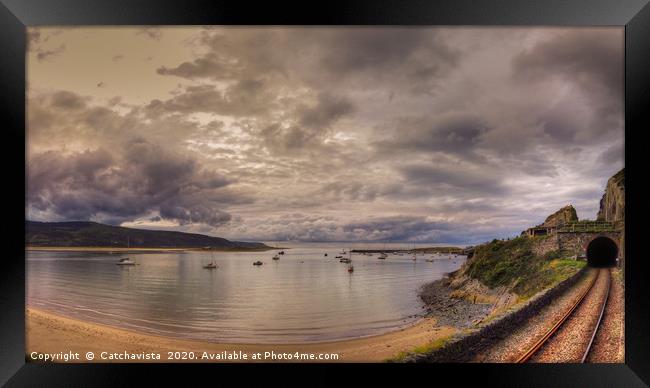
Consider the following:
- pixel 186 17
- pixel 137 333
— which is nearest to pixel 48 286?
pixel 137 333

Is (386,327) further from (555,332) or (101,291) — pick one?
(101,291)

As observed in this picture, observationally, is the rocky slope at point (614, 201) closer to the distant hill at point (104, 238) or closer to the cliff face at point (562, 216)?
the cliff face at point (562, 216)

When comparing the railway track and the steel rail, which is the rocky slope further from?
the steel rail

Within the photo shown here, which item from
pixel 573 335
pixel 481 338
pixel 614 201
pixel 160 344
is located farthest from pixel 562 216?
pixel 160 344

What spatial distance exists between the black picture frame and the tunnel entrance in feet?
23.3

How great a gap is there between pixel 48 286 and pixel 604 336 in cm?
2475

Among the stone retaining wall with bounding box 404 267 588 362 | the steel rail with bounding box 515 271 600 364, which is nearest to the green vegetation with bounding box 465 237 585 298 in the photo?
the steel rail with bounding box 515 271 600 364

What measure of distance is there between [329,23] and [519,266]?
12105mm

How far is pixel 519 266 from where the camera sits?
1408cm

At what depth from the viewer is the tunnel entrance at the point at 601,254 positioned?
12047 mm

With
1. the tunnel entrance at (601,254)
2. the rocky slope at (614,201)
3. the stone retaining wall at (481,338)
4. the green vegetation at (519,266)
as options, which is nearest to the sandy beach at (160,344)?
the stone retaining wall at (481,338)

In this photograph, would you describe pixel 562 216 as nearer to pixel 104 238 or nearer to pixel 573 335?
pixel 573 335

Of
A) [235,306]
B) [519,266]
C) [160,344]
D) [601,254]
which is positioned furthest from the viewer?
[235,306]

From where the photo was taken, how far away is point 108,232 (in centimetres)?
1680
